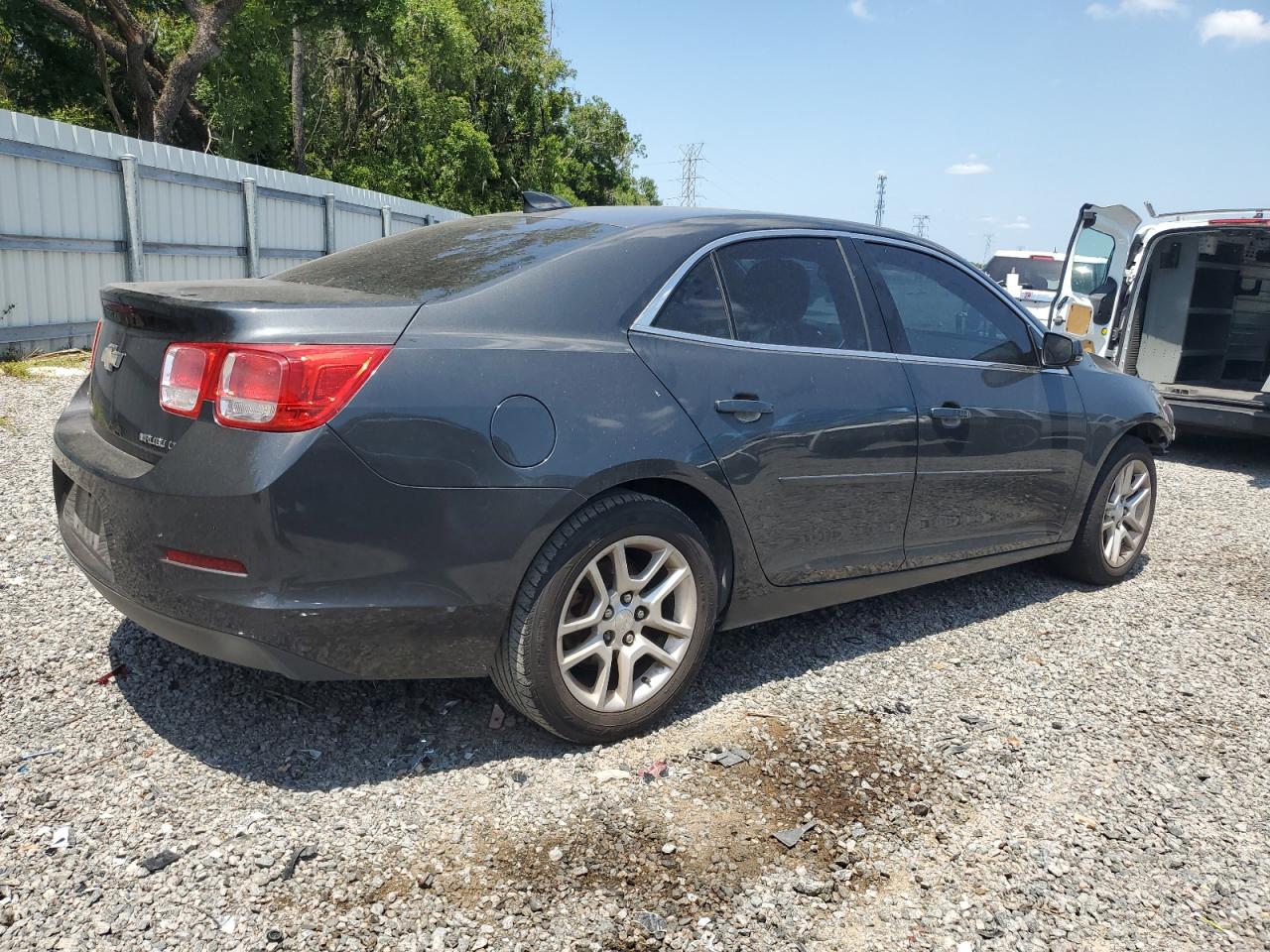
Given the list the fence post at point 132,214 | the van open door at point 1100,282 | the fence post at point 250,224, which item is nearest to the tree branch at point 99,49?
the fence post at point 250,224

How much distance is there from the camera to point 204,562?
8.65 feet

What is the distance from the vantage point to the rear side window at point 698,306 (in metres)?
3.29

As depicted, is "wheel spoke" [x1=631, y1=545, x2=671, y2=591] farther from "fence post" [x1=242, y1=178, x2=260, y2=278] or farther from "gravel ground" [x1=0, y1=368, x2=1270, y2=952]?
"fence post" [x1=242, y1=178, x2=260, y2=278]

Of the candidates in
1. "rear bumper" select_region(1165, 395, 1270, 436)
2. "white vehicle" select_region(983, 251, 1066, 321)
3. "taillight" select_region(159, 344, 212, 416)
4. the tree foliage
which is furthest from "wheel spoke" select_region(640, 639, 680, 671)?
the tree foliage

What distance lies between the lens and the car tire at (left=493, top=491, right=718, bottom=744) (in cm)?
290

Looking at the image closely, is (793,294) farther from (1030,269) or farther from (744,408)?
(1030,269)

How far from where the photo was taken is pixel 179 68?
21.6 metres

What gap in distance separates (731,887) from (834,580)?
1.47 m

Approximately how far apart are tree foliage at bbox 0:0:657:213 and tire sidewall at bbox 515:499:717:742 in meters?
22.3

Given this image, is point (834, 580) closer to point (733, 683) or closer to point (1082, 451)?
point (733, 683)

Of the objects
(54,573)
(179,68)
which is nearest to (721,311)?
(54,573)

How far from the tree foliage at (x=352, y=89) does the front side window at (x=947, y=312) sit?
2136cm

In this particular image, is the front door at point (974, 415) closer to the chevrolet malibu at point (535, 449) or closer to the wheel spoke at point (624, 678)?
the chevrolet malibu at point (535, 449)

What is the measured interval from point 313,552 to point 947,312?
9.30 ft
